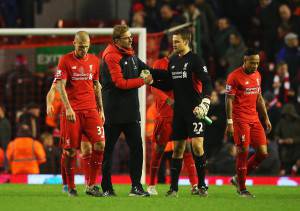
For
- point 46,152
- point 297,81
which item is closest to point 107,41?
point 46,152

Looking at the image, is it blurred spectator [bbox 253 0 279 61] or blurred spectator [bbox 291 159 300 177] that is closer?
blurred spectator [bbox 291 159 300 177]

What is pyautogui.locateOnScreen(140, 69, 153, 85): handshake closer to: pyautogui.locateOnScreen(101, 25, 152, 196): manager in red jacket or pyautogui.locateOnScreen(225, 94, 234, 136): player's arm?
pyautogui.locateOnScreen(101, 25, 152, 196): manager in red jacket

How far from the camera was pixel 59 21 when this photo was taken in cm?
2314

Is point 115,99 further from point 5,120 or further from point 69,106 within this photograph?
point 5,120

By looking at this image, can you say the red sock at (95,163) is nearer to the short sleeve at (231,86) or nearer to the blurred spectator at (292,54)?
the short sleeve at (231,86)

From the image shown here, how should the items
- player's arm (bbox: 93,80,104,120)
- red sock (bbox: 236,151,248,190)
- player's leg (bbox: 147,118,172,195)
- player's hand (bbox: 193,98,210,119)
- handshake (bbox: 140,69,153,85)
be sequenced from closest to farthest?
player's hand (bbox: 193,98,210,119)
handshake (bbox: 140,69,153,85)
player's arm (bbox: 93,80,104,120)
red sock (bbox: 236,151,248,190)
player's leg (bbox: 147,118,172,195)

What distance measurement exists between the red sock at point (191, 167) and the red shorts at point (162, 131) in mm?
382

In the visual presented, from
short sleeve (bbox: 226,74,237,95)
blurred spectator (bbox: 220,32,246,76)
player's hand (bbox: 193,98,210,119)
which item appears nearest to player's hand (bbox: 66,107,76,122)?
player's hand (bbox: 193,98,210,119)

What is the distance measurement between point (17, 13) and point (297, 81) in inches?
263

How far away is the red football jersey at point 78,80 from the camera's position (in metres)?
13.6

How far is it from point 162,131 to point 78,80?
1966 millimetres

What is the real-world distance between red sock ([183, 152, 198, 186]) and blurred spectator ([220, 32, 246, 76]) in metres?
7.03

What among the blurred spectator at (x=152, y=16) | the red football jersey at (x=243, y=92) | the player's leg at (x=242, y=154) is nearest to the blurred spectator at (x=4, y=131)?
the blurred spectator at (x=152, y=16)

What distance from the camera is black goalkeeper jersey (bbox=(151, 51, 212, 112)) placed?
44.1 ft
